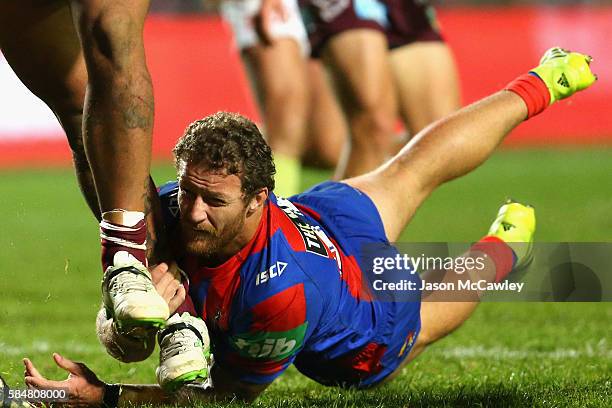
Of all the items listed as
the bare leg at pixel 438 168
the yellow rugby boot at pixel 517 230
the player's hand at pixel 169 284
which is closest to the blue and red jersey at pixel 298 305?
the player's hand at pixel 169 284

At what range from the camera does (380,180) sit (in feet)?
15.0

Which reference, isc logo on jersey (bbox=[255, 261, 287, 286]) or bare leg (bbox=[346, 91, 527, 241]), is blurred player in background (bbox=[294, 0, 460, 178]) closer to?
bare leg (bbox=[346, 91, 527, 241])

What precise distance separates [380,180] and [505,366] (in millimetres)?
914

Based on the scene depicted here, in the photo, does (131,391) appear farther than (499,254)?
No

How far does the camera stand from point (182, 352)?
321 centimetres

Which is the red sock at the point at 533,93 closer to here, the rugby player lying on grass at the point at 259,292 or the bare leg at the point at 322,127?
the rugby player lying on grass at the point at 259,292

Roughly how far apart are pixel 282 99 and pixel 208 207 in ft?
10.3

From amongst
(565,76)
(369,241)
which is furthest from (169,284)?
(565,76)

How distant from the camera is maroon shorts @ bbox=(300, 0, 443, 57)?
19.7ft

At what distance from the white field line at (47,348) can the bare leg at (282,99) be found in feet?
5.22

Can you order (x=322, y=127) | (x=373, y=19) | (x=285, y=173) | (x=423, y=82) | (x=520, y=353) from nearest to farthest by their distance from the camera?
(x=520, y=353)
(x=373, y=19)
(x=285, y=173)
(x=423, y=82)
(x=322, y=127)

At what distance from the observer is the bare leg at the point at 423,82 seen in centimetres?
638

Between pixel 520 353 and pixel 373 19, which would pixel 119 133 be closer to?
pixel 520 353

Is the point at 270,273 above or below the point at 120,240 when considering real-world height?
below
